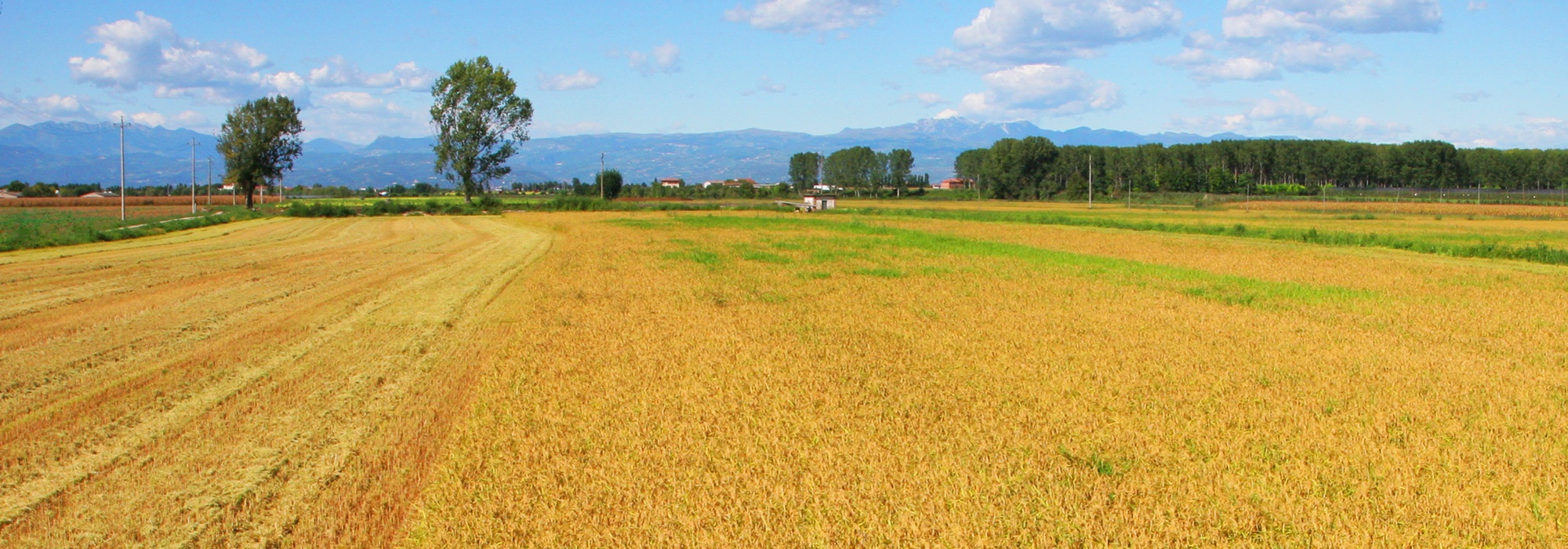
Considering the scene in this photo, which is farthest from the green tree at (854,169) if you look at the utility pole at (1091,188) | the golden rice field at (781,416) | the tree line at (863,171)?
the golden rice field at (781,416)

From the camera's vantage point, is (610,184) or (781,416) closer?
(781,416)

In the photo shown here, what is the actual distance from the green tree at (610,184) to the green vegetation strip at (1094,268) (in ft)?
204

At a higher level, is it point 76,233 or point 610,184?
point 610,184

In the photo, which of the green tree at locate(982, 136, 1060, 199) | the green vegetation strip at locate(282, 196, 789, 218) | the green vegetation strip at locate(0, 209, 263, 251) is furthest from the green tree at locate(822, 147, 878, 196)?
the green vegetation strip at locate(0, 209, 263, 251)

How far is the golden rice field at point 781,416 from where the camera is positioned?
5.37 meters

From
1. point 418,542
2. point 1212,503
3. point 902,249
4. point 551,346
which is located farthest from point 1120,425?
point 902,249

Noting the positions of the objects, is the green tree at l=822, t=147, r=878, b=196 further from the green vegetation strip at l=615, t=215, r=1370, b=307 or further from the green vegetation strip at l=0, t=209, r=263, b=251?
the green vegetation strip at l=615, t=215, r=1370, b=307

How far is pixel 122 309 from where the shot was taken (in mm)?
14648

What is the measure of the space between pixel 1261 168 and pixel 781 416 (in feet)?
568

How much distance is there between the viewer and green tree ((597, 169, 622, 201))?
329ft

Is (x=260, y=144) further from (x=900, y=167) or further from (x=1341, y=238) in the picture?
(x=900, y=167)

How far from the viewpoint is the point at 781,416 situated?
302 inches

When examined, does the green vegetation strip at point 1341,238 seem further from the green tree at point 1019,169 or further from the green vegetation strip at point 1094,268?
the green tree at point 1019,169

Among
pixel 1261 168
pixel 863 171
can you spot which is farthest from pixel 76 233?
pixel 1261 168
